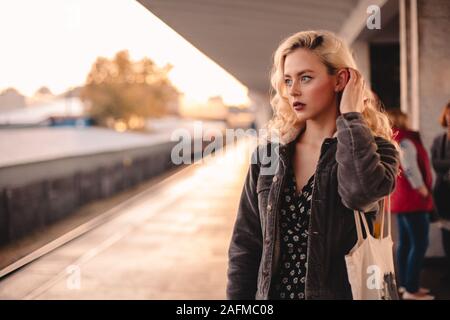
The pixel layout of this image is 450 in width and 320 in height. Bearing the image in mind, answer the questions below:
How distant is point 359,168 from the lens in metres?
1.49

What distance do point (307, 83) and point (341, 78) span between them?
0.12 meters

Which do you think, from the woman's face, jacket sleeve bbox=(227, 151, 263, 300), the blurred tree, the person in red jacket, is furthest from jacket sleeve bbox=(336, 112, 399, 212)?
the blurred tree

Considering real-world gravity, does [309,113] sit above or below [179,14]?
below

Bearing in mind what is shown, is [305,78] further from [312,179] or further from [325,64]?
[312,179]

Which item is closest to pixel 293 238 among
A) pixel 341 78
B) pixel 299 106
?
pixel 299 106

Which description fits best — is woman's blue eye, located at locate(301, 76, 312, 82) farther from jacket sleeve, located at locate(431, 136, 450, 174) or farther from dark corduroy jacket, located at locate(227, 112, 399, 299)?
jacket sleeve, located at locate(431, 136, 450, 174)

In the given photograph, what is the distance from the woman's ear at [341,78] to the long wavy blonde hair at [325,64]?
14 millimetres

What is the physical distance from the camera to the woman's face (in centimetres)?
161

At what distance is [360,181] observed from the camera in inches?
58.4

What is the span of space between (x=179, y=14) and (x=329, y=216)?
25.5 ft

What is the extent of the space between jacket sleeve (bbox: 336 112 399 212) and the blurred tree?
208 feet

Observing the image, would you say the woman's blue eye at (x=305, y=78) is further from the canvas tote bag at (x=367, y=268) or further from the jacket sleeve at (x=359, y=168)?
the canvas tote bag at (x=367, y=268)

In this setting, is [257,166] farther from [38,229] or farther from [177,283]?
[38,229]
